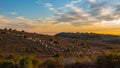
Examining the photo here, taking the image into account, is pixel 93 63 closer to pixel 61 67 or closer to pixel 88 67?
pixel 88 67

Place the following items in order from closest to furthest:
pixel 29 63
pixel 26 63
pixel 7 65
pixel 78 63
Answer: pixel 26 63 < pixel 29 63 < pixel 7 65 < pixel 78 63

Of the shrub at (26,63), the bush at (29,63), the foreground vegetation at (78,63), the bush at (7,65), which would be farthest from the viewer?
the bush at (7,65)

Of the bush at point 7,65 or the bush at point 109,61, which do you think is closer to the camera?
the bush at point 109,61

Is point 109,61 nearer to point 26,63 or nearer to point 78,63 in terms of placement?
point 78,63

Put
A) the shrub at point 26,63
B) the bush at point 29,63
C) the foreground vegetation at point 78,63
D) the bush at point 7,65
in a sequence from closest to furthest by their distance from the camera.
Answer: the shrub at point 26,63, the bush at point 29,63, the foreground vegetation at point 78,63, the bush at point 7,65

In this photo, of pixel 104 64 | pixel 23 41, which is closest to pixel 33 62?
pixel 104 64

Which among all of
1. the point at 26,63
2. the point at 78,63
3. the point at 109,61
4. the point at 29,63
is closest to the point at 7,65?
the point at 26,63

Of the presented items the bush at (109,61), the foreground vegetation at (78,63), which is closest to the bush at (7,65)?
the foreground vegetation at (78,63)

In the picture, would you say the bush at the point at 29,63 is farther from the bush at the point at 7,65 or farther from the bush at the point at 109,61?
the bush at the point at 109,61
